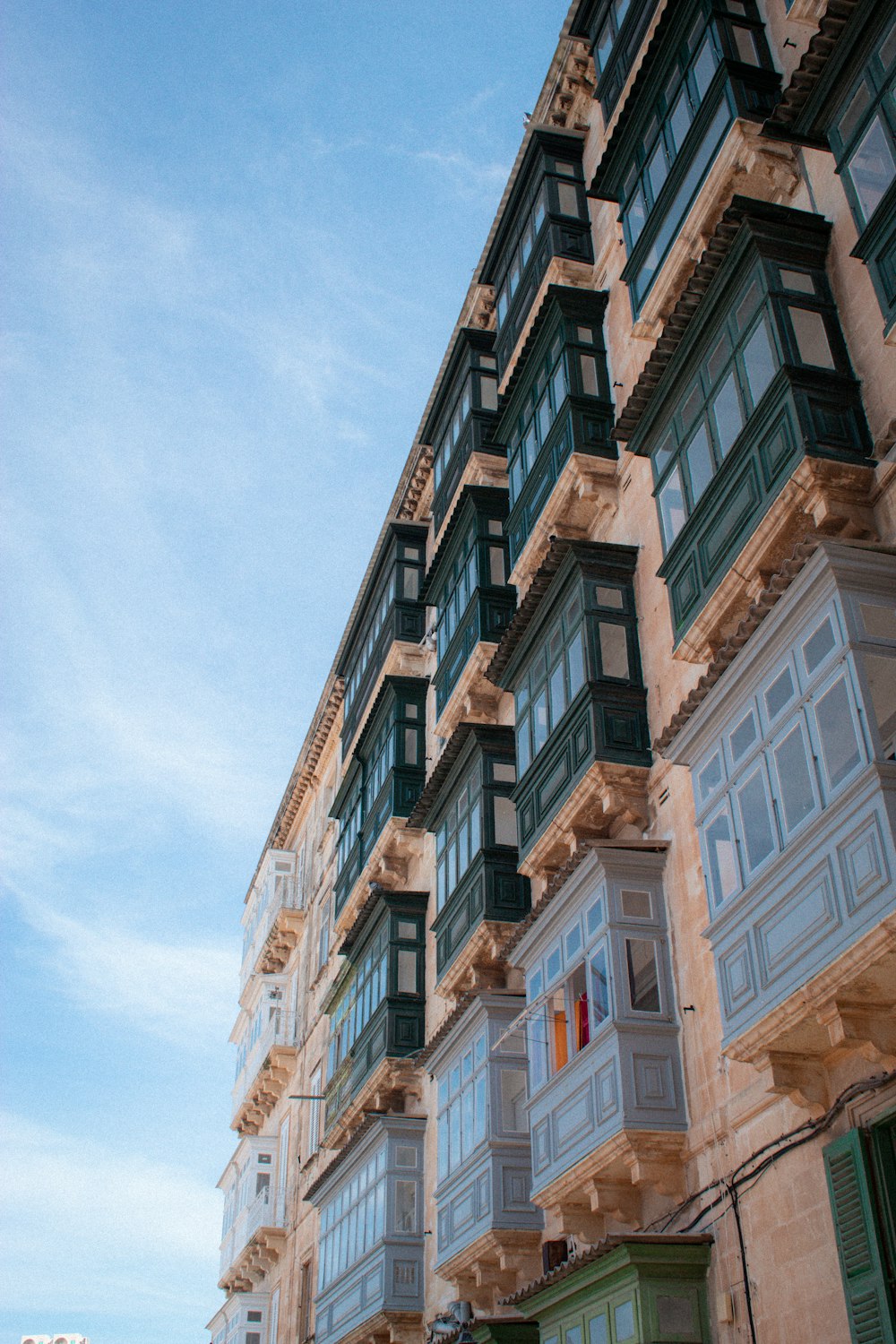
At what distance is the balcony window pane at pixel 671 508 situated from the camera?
54.9 feet

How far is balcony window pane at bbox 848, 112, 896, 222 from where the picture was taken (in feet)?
44.2

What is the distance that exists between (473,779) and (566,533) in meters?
4.70

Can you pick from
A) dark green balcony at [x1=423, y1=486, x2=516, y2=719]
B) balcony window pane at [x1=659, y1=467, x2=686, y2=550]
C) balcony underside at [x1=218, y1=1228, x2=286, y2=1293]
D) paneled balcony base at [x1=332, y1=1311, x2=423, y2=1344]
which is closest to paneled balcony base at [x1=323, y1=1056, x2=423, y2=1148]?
paneled balcony base at [x1=332, y1=1311, x2=423, y2=1344]

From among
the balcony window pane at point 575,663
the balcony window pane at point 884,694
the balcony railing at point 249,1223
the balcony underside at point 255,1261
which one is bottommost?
the balcony window pane at point 884,694

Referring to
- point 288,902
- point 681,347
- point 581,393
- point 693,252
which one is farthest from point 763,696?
point 288,902

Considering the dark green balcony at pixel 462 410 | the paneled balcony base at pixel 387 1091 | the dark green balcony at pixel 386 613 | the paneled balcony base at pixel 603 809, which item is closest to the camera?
the paneled balcony base at pixel 603 809

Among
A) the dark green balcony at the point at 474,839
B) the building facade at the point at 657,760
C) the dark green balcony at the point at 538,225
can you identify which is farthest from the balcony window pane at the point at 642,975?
the dark green balcony at the point at 538,225

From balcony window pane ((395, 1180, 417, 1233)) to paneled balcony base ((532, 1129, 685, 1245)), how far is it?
6841 millimetres

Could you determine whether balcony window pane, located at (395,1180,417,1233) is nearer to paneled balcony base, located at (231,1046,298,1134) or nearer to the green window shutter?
the green window shutter

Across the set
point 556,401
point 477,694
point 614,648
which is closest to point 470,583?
point 477,694

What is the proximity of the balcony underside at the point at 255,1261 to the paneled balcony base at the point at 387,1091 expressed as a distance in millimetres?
11124

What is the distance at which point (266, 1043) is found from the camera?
41.9 m

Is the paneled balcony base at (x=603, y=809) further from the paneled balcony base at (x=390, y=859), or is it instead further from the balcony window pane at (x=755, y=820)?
the paneled balcony base at (x=390, y=859)

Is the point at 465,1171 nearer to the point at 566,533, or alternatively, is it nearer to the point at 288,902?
the point at 566,533
